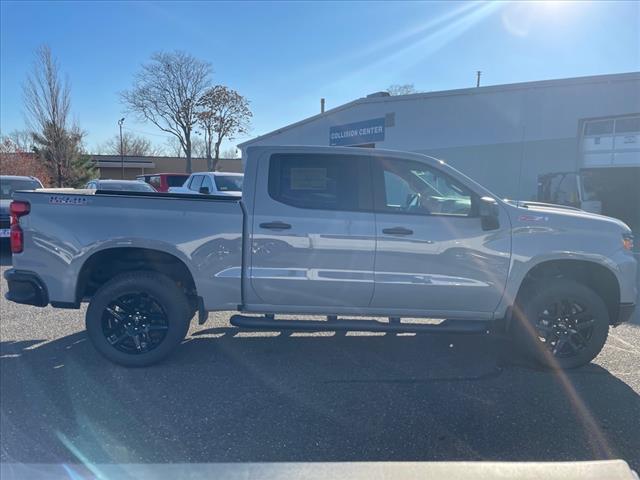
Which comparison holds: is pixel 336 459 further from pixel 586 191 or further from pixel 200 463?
pixel 586 191

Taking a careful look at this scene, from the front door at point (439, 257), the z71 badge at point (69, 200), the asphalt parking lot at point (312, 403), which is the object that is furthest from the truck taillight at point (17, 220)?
the front door at point (439, 257)

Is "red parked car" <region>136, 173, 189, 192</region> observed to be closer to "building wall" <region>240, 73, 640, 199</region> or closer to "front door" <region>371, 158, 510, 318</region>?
"building wall" <region>240, 73, 640, 199</region>

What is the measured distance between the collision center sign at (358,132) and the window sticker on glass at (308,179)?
17.0 meters

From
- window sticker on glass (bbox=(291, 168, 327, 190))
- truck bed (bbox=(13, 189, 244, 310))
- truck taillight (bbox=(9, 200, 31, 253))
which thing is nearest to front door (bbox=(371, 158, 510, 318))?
window sticker on glass (bbox=(291, 168, 327, 190))

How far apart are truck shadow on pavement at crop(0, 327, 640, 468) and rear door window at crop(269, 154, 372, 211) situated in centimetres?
159

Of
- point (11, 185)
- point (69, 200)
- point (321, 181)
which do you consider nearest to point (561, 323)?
point (321, 181)

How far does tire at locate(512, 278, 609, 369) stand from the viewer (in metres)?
4.27

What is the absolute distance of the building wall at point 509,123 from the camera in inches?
568

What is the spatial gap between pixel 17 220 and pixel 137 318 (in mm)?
1403

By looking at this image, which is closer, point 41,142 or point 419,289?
point 419,289

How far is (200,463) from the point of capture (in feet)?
9.57

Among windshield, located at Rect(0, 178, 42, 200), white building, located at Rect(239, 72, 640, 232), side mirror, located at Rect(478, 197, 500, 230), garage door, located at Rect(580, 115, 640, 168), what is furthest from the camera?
white building, located at Rect(239, 72, 640, 232)

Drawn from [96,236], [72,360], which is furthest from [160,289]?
[72,360]

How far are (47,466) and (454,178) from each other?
12.6 feet
